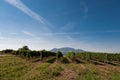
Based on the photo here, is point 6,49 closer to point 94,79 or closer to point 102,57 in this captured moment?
point 102,57

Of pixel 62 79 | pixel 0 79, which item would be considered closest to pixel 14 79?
pixel 0 79

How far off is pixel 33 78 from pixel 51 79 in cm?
136

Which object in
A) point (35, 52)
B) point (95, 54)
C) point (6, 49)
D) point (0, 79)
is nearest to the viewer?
point (0, 79)

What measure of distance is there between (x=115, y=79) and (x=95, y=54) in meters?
32.0

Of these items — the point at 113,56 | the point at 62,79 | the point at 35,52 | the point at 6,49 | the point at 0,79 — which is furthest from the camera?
the point at 6,49

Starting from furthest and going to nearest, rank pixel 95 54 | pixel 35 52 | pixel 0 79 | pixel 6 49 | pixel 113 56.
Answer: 1. pixel 6 49
2. pixel 35 52
3. pixel 95 54
4. pixel 113 56
5. pixel 0 79

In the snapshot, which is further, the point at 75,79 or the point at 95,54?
the point at 95,54

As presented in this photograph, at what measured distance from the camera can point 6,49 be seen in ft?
239

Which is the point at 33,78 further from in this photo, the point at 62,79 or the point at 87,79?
the point at 87,79

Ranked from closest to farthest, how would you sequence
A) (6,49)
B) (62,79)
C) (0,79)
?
(0,79)
(62,79)
(6,49)

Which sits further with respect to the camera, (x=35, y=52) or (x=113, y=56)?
(x=35, y=52)

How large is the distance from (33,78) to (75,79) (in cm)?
323

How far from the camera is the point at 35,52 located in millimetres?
45500

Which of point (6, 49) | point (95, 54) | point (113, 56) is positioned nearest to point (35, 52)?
point (95, 54)
